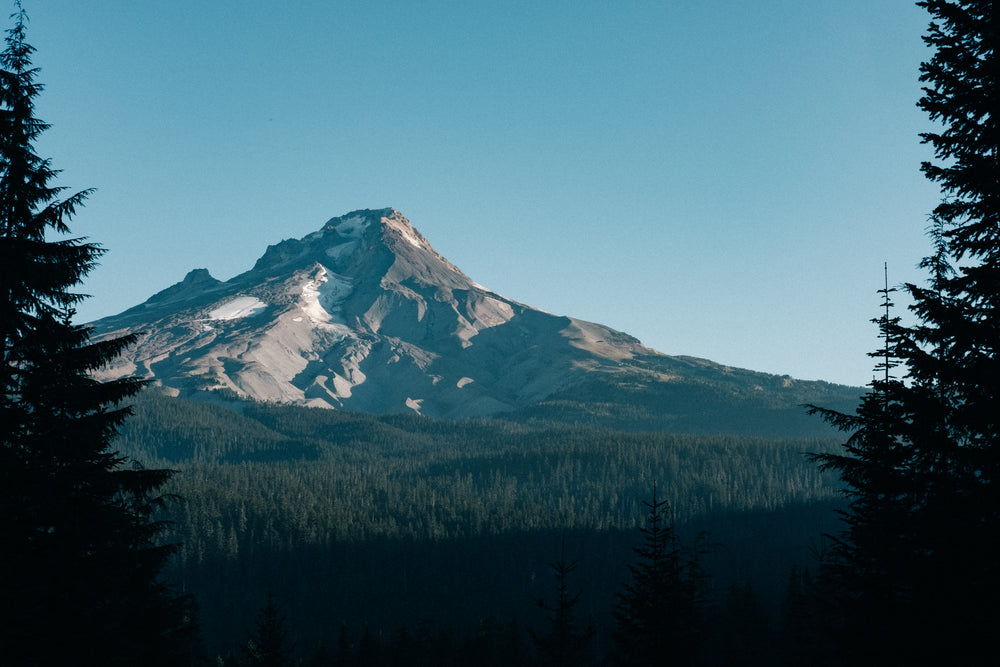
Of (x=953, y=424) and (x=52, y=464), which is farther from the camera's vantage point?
(x=52, y=464)

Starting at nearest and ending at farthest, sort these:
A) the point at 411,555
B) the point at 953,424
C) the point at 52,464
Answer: the point at 953,424
the point at 52,464
the point at 411,555

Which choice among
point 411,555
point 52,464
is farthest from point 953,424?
point 411,555

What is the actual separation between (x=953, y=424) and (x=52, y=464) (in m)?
20.1

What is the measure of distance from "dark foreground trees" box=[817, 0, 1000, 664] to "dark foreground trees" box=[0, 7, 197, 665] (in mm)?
16483

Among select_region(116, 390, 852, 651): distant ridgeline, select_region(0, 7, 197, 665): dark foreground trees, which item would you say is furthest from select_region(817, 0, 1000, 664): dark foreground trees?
select_region(116, 390, 852, 651): distant ridgeline

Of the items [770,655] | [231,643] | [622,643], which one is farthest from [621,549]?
[622,643]

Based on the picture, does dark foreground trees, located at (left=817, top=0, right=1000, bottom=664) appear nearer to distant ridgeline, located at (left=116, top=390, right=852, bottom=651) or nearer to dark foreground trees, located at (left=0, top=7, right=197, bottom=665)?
dark foreground trees, located at (left=0, top=7, right=197, bottom=665)

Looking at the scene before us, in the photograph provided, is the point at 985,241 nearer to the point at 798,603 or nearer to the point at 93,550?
the point at 93,550

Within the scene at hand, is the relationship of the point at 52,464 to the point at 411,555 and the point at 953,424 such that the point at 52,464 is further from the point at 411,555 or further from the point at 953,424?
the point at 411,555

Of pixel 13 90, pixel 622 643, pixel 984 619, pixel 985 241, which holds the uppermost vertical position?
pixel 13 90

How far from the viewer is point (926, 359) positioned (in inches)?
581

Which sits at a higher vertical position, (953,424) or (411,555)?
(953,424)

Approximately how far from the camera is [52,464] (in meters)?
19.6

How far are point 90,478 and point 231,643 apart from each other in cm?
11957
